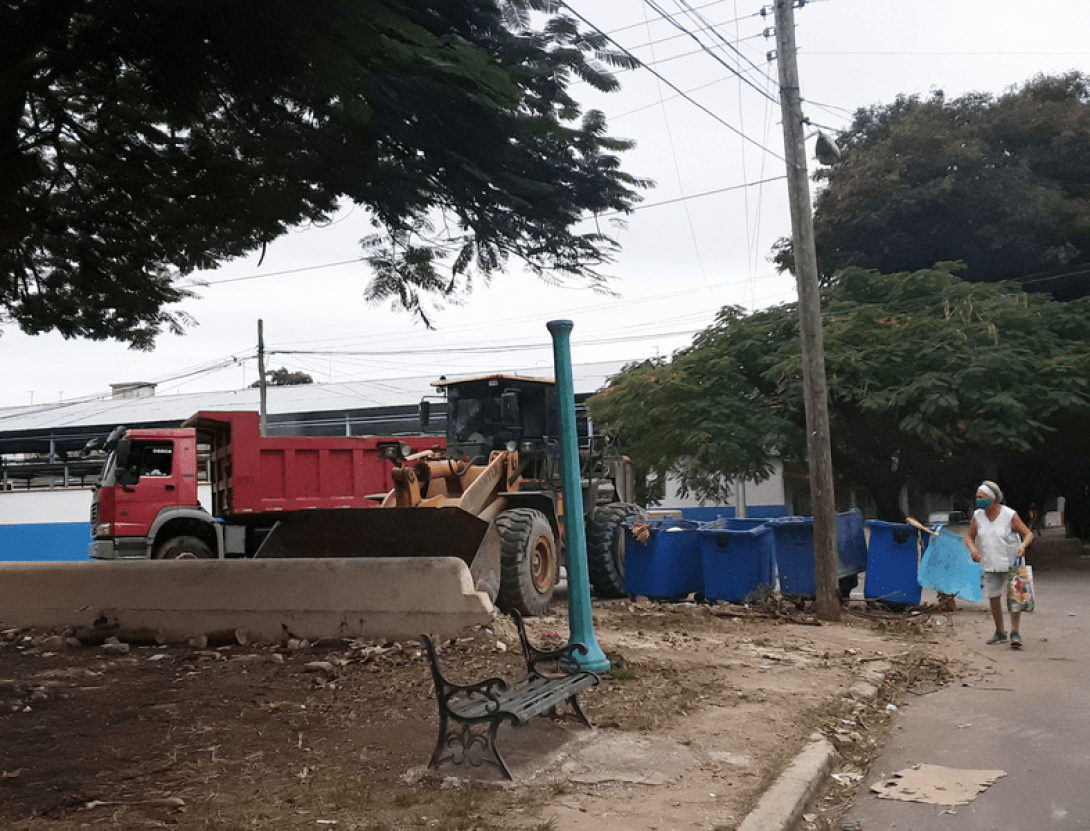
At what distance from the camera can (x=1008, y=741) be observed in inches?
259

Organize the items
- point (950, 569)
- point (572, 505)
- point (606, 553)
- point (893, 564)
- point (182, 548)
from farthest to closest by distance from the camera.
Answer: point (182, 548) < point (606, 553) < point (893, 564) < point (950, 569) < point (572, 505)

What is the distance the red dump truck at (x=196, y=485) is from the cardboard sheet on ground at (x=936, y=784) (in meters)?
10.2

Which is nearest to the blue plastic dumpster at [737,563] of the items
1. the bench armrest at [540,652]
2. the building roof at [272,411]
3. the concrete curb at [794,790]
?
the bench armrest at [540,652]

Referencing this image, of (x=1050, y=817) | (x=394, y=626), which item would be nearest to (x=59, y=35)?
→ (x=394, y=626)

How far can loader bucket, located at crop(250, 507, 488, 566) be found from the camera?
38.5ft

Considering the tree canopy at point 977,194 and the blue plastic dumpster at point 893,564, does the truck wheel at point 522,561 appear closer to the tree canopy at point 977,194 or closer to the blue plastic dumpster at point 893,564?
the blue plastic dumpster at point 893,564

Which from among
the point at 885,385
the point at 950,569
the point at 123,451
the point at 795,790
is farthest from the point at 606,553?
the point at 795,790

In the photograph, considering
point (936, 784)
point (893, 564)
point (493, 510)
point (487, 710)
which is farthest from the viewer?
point (893, 564)

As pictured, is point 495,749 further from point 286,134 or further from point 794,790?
point 286,134

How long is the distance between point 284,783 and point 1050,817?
381cm

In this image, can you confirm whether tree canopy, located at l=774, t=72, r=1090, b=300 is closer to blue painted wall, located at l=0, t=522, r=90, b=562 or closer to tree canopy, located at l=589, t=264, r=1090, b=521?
tree canopy, located at l=589, t=264, r=1090, b=521

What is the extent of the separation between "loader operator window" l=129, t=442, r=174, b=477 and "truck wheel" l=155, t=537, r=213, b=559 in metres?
1.07

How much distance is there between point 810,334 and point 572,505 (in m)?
5.98

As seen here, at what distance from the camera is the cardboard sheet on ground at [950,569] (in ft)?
39.2
